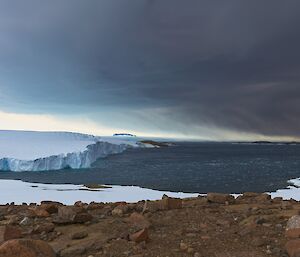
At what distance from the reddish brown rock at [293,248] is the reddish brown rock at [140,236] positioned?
1.81m

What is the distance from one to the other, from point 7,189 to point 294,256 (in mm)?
24443

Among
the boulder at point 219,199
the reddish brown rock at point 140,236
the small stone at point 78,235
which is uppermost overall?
the boulder at point 219,199

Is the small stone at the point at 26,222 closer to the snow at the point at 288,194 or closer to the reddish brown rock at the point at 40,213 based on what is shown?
the reddish brown rock at the point at 40,213

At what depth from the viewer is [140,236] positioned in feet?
17.2

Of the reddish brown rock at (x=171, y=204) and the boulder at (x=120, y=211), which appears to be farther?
the reddish brown rock at (x=171, y=204)

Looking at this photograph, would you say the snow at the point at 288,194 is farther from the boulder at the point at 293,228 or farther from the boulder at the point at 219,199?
the boulder at the point at 293,228

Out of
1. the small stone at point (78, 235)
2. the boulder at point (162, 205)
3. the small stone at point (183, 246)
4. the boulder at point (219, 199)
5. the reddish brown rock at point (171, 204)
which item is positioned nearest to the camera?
the small stone at point (183, 246)

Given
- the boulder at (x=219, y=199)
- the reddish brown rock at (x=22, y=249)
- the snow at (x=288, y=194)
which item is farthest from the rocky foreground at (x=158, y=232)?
the snow at (x=288, y=194)

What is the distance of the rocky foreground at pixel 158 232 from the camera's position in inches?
188

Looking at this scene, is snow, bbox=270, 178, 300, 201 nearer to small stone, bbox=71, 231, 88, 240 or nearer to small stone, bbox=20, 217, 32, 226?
small stone, bbox=20, 217, 32, 226

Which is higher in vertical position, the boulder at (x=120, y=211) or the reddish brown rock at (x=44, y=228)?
the boulder at (x=120, y=211)

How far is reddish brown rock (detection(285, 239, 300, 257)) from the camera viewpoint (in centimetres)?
449

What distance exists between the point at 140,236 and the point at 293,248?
1937 millimetres

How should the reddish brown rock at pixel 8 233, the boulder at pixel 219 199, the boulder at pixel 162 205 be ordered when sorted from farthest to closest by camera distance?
the boulder at pixel 219 199 < the boulder at pixel 162 205 < the reddish brown rock at pixel 8 233
